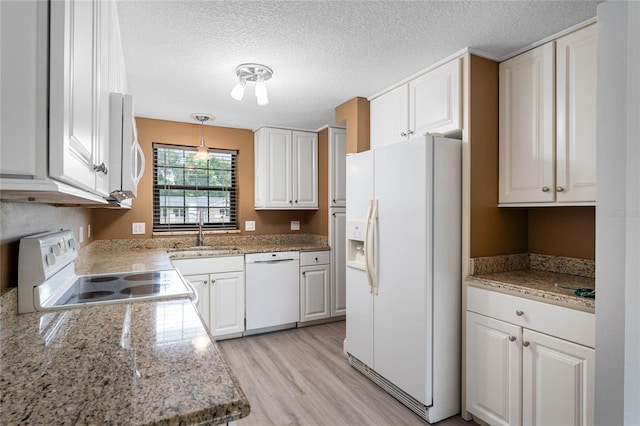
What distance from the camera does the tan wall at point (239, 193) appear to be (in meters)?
3.53

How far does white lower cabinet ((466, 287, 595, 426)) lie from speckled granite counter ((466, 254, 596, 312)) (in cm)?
5

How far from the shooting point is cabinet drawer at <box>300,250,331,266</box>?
3773mm

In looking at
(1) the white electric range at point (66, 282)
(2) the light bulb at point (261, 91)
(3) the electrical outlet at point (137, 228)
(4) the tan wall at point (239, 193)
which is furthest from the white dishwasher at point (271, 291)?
(2) the light bulb at point (261, 91)

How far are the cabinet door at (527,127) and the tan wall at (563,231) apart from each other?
0.34m

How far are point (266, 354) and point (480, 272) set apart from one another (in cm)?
197

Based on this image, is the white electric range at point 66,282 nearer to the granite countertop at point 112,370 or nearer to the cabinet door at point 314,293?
the granite countertop at point 112,370

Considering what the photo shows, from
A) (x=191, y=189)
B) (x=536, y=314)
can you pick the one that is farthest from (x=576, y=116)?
(x=191, y=189)

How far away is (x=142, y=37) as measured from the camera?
6.37 ft

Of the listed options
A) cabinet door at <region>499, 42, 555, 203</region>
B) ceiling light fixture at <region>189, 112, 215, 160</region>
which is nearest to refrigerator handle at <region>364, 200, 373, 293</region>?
cabinet door at <region>499, 42, 555, 203</region>

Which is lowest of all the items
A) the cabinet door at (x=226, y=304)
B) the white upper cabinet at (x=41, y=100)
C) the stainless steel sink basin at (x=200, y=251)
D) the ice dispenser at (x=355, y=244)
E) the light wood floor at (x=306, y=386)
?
the light wood floor at (x=306, y=386)

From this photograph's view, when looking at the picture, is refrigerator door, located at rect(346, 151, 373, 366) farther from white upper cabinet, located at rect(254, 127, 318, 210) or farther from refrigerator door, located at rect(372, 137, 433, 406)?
white upper cabinet, located at rect(254, 127, 318, 210)

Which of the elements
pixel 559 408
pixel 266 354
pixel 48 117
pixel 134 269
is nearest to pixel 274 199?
pixel 266 354

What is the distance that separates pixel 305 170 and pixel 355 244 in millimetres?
1630

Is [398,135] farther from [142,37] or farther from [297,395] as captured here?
[297,395]
